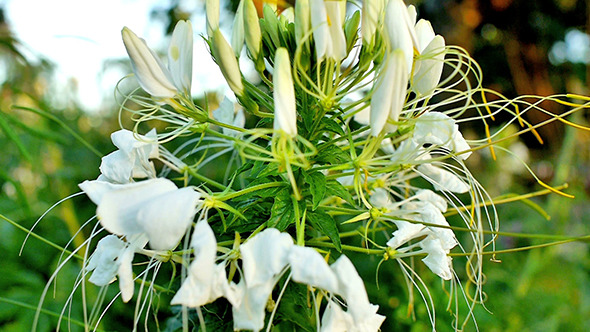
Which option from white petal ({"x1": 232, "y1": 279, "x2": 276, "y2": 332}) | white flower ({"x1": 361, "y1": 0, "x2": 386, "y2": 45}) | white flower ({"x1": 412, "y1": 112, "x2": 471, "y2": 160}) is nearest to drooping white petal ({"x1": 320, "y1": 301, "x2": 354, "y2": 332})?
white petal ({"x1": 232, "y1": 279, "x2": 276, "y2": 332})

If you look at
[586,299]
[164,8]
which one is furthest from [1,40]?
[586,299]

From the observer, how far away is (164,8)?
88.7 inches

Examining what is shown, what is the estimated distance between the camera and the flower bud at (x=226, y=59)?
685 mm

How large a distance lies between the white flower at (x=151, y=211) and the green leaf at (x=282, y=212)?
168 mm

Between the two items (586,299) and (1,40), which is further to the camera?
(586,299)

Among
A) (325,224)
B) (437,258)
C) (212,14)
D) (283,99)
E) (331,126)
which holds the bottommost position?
(437,258)

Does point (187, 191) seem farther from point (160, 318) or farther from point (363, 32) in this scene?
point (160, 318)

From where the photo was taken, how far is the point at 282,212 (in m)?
0.74

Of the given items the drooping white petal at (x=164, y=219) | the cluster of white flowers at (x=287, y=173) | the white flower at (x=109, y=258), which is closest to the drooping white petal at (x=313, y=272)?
the cluster of white flowers at (x=287, y=173)

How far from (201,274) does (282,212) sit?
0.22 m

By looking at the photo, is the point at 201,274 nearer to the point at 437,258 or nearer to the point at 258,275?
the point at 258,275

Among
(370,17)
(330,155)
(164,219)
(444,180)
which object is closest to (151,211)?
(164,219)

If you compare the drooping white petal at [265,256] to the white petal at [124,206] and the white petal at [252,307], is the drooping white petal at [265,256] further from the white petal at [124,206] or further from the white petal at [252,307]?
the white petal at [124,206]

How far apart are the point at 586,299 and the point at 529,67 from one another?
4.20 meters
